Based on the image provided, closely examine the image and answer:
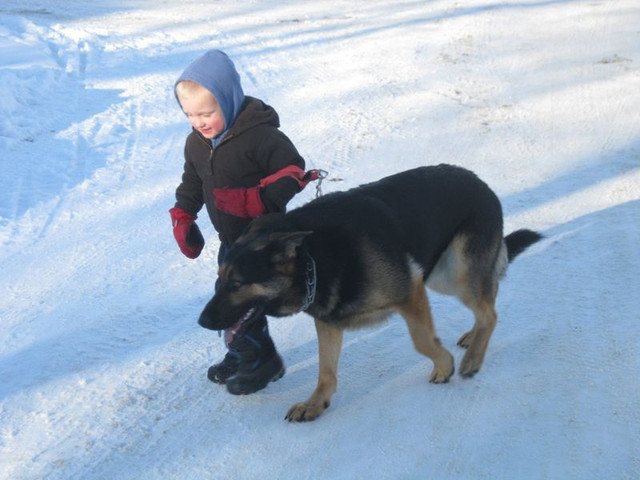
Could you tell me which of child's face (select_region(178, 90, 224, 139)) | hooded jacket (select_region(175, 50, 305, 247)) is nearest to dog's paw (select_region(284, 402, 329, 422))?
hooded jacket (select_region(175, 50, 305, 247))

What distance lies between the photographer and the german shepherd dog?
10.5ft

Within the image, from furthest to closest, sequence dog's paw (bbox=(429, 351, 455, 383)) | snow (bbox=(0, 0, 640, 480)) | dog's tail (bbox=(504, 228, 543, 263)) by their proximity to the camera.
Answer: dog's tail (bbox=(504, 228, 543, 263)) < dog's paw (bbox=(429, 351, 455, 383)) < snow (bbox=(0, 0, 640, 480))

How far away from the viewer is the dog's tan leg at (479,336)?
3.86m

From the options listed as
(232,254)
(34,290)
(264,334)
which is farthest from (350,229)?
(34,290)

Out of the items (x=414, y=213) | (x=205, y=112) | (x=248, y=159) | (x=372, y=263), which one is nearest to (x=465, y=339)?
(x=414, y=213)

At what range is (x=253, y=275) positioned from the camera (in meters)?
3.19

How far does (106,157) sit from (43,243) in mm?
1774

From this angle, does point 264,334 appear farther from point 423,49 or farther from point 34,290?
point 423,49

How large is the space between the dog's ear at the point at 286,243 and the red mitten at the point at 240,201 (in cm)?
38

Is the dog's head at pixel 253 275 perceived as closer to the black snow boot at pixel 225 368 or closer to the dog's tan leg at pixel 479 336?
the black snow boot at pixel 225 368

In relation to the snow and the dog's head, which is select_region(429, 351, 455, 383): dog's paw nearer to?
the snow

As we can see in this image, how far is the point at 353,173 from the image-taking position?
6.68 meters

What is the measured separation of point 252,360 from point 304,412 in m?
0.42

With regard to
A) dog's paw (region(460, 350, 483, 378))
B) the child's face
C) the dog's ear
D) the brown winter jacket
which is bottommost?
dog's paw (region(460, 350, 483, 378))
